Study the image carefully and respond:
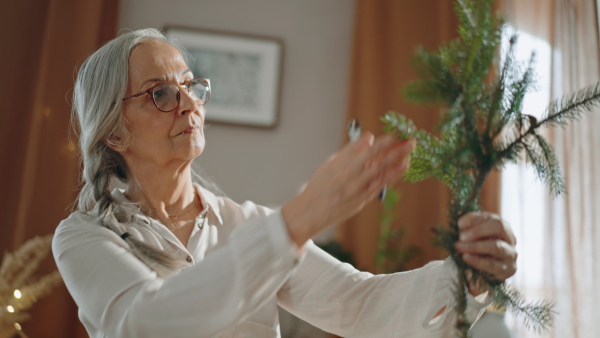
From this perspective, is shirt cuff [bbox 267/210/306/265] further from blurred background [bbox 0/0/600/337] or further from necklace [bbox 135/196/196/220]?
blurred background [bbox 0/0/600/337]

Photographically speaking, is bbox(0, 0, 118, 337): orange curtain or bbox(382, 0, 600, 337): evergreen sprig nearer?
bbox(382, 0, 600, 337): evergreen sprig

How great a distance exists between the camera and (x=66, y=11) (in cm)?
312

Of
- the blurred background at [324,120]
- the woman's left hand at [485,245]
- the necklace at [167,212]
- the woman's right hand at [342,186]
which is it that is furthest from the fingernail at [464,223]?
the blurred background at [324,120]

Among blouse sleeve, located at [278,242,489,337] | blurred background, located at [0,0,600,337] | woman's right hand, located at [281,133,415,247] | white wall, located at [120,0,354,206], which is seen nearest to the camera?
woman's right hand, located at [281,133,415,247]

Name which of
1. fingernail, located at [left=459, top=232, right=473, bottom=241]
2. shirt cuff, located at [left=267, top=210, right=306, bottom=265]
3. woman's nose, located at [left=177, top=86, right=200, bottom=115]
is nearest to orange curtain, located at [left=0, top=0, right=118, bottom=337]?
woman's nose, located at [left=177, top=86, right=200, bottom=115]

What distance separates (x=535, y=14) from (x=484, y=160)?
2.20 metres

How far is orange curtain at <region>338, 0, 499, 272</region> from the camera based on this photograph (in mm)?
3178

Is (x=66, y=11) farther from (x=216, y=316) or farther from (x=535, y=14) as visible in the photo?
(x=216, y=316)

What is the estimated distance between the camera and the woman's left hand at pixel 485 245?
2.62 ft

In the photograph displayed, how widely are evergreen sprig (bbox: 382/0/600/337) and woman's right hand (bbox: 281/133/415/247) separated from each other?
106 mm

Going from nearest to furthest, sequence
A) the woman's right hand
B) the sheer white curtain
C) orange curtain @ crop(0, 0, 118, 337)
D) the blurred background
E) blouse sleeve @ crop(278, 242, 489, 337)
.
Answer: the woman's right hand → blouse sleeve @ crop(278, 242, 489, 337) → the sheer white curtain → the blurred background → orange curtain @ crop(0, 0, 118, 337)

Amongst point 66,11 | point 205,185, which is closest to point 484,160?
point 205,185

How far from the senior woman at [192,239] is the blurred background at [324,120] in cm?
102

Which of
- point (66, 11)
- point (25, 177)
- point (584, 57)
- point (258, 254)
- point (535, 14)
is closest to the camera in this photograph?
point (258, 254)
